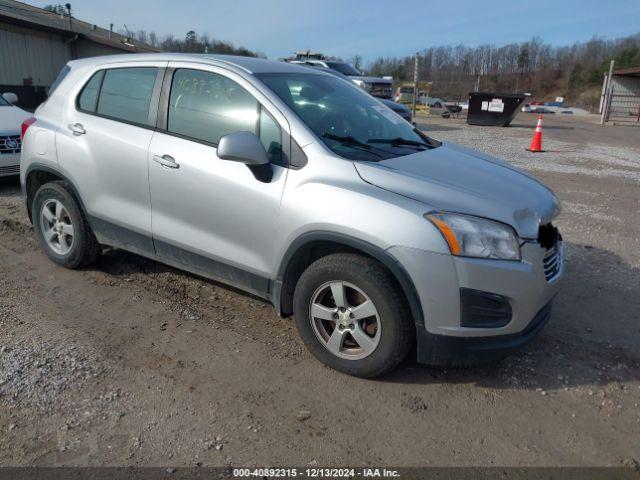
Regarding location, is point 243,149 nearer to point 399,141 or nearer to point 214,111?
point 214,111

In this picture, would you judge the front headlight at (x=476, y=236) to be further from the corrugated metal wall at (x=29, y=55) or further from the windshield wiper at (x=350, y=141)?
the corrugated metal wall at (x=29, y=55)

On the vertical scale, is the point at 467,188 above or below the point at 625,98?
below

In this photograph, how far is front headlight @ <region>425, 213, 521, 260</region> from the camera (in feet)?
8.91

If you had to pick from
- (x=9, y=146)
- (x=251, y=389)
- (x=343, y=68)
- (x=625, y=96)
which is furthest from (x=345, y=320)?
(x=625, y=96)

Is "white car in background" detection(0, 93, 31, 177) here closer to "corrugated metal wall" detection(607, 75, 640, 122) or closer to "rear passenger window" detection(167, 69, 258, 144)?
"rear passenger window" detection(167, 69, 258, 144)

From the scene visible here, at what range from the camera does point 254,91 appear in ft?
11.1

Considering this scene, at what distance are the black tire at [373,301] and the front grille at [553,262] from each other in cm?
86

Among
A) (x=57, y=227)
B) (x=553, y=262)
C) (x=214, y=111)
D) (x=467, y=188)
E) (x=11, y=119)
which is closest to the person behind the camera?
(x=467, y=188)

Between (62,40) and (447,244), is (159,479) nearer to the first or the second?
(447,244)

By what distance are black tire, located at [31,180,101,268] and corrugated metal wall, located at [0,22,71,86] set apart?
65.9ft

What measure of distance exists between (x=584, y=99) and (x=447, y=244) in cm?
9267

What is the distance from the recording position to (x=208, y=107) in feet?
11.8

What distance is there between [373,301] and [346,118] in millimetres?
1456

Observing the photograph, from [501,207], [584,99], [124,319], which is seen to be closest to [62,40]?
[124,319]
